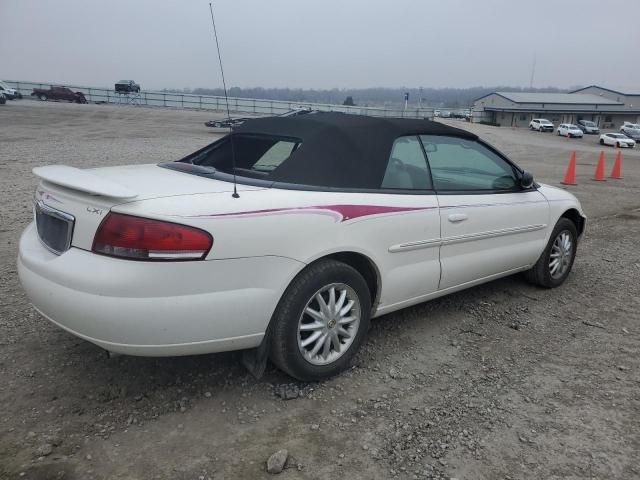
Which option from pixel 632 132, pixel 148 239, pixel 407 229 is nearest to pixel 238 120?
pixel 407 229

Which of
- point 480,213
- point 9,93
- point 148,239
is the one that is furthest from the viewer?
point 9,93

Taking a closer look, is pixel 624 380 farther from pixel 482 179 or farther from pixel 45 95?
pixel 45 95

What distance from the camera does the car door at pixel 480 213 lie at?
384 cm

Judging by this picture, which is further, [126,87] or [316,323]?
[126,87]

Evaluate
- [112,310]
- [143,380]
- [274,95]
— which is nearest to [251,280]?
[112,310]

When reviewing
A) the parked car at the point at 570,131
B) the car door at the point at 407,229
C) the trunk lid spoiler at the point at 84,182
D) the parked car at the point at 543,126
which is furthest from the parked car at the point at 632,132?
the trunk lid spoiler at the point at 84,182

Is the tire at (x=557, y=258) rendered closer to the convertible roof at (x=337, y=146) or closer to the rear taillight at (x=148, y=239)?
the convertible roof at (x=337, y=146)

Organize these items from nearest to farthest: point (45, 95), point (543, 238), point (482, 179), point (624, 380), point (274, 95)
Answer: point (624, 380), point (482, 179), point (543, 238), point (274, 95), point (45, 95)

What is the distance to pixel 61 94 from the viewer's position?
1908 inches

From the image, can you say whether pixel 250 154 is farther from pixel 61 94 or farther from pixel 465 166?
pixel 61 94

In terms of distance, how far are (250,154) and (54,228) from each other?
138cm

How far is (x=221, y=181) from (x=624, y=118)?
92.8 m

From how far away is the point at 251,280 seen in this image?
2754mm

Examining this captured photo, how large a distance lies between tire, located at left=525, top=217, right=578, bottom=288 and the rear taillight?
3375 millimetres
